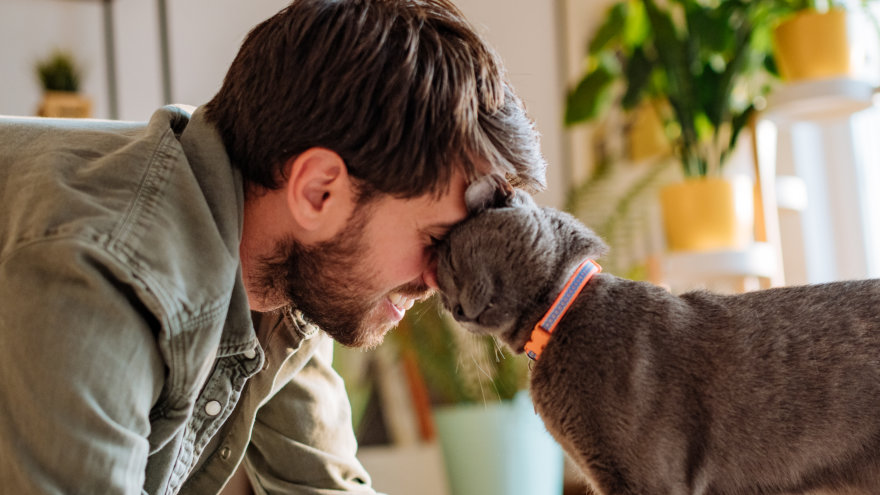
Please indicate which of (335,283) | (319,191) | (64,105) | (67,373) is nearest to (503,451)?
(335,283)

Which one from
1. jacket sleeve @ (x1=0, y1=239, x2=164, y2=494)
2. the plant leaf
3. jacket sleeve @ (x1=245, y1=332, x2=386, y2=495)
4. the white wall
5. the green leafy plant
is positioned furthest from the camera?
the plant leaf

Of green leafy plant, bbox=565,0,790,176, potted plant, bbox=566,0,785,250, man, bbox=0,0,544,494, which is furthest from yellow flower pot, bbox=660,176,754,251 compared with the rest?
man, bbox=0,0,544,494

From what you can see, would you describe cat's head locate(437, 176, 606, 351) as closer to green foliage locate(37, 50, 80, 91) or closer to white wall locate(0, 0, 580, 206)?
white wall locate(0, 0, 580, 206)

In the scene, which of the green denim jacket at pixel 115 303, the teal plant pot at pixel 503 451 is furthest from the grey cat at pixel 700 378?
the teal plant pot at pixel 503 451

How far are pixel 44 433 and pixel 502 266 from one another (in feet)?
1.76

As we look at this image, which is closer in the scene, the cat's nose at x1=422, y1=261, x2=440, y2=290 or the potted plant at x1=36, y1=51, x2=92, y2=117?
Result: the cat's nose at x1=422, y1=261, x2=440, y2=290

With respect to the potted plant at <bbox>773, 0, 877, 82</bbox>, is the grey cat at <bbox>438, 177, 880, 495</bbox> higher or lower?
lower

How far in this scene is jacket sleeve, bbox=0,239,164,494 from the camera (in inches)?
29.4

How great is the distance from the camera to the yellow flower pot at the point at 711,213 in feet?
7.64

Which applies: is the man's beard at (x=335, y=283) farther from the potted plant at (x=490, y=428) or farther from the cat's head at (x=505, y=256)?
the potted plant at (x=490, y=428)

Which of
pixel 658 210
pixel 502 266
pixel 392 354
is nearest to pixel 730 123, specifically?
pixel 658 210

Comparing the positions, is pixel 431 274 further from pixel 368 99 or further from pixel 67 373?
pixel 67 373

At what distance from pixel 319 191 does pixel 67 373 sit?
399 millimetres

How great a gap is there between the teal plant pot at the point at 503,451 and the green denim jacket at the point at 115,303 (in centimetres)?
122
